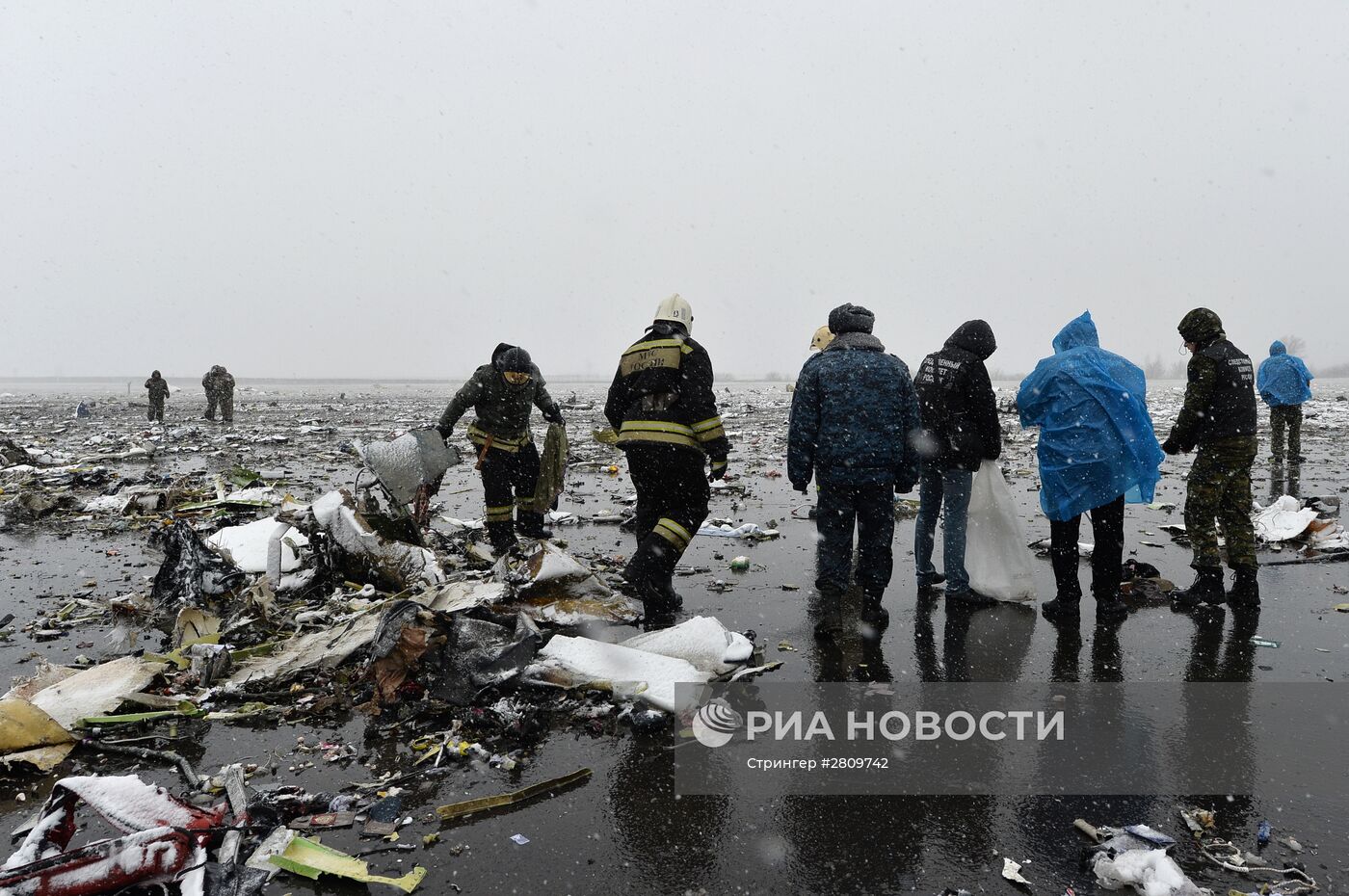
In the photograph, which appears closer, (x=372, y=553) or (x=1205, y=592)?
(x=1205, y=592)

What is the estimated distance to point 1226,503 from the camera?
447 cm

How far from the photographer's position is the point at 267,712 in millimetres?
3113

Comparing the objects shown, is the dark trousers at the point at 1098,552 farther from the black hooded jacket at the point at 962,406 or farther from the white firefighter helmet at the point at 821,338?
the white firefighter helmet at the point at 821,338

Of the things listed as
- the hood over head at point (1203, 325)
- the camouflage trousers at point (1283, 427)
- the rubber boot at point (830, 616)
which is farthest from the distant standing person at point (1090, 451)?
the camouflage trousers at point (1283, 427)

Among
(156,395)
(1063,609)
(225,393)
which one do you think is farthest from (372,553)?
(225,393)

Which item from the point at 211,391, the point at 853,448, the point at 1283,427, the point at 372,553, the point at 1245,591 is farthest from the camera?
the point at 211,391

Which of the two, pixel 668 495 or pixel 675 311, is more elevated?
pixel 675 311

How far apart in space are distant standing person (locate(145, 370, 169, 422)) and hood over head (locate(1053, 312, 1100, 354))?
22.0 meters

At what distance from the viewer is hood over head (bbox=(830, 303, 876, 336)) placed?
4.11m

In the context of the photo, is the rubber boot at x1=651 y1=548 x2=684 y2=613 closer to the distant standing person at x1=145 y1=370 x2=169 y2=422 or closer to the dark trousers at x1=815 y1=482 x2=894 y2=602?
the dark trousers at x1=815 y1=482 x2=894 y2=602

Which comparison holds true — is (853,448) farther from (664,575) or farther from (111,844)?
(111,844)

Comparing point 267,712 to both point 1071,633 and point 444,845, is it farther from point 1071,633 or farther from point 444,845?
point 1071,633

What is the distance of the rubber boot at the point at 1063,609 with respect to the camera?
13.9ft

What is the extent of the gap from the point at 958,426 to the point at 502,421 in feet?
11.4
